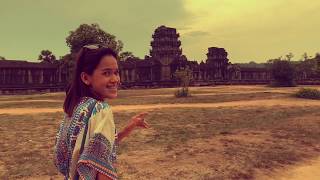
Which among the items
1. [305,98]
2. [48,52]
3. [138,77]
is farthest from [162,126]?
[48,52]

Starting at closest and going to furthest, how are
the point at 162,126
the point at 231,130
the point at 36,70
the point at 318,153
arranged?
1. the point at 318,153
2. the point at 231,130
3. the point at 162,126
4. the point at 36,70

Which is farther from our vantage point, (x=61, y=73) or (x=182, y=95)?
(x=61, y=73)

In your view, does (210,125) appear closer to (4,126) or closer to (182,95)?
(4,126)

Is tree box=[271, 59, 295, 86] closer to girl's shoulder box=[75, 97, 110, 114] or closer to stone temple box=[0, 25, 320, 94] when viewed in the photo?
stone temple box=[0, 25, 320, 94]

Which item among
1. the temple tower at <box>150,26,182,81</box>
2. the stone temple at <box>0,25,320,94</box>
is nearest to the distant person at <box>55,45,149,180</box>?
the stone temple at <box>0,25,320,94</box>

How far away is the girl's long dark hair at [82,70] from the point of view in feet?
7.72

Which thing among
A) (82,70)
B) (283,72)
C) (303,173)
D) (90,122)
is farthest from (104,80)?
(283,72)

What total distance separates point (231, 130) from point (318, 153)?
3.19 m

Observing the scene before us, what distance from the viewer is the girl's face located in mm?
2348

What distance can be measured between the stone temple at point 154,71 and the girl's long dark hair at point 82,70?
48711mm

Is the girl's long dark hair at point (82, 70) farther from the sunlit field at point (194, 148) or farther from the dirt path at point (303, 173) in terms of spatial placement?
the dirt path at point (303, 173)

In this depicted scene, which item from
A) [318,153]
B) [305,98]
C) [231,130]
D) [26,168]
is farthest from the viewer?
[305,98]

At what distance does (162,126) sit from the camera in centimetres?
1360

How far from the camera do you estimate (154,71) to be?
68.1 meters
